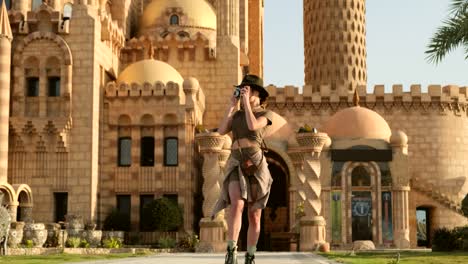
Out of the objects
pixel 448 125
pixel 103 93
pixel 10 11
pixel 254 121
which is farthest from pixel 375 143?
pixel 254 121

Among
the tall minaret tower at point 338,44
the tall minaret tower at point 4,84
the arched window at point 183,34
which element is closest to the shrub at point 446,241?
the tall minaret tower at point 4,84

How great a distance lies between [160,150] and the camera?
37625 mm

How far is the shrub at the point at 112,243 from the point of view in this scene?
32103 millimetres

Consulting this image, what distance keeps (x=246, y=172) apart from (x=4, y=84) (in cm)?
2747

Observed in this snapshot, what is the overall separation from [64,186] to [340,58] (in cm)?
2193

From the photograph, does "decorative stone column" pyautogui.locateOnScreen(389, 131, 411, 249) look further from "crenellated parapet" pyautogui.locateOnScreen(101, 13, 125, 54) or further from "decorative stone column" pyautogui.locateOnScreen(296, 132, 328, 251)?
"crenellated parapet" pyautogui.locateOnScreen(101, 13, 125, 54)

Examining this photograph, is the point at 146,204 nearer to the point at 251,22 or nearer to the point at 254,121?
the point at 251,22

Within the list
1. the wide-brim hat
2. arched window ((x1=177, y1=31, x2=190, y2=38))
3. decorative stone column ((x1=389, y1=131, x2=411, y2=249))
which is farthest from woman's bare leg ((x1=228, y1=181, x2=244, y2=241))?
arched window ((x1=177, y1=31, x2=190, y2=38))

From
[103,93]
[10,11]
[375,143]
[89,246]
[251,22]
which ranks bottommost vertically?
[89,246]

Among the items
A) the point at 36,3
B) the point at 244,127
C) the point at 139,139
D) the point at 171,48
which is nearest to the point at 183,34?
the point at 171,48

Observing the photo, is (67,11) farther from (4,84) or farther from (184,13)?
(184,13)

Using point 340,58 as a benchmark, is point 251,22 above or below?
above

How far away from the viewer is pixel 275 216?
42.8 m

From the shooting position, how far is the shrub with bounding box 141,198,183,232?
3562cm
